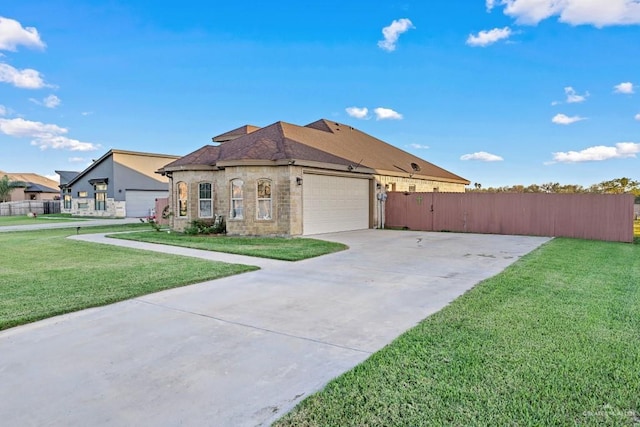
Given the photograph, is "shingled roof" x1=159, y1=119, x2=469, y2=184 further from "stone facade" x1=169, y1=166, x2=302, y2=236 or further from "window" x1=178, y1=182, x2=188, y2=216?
"window" x1=178, y1=182, x2=188, y2=216

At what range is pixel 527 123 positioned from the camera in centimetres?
2139

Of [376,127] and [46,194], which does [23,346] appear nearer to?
[376,127]

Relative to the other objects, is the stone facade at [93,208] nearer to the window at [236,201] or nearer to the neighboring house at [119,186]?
the neighboring house at [119,186]

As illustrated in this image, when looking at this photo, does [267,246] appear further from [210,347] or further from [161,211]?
[161,211]

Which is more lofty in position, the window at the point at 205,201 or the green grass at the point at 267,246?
the window at the point at 205,201

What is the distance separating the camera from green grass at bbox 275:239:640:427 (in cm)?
251

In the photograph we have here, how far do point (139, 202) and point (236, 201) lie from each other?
2142 cm

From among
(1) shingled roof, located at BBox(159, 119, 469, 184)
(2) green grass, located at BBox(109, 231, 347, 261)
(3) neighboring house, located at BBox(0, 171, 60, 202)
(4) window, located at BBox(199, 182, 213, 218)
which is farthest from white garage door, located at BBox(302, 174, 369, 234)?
(3) neighboring house, located at BBox(0, 171, 60, 202)

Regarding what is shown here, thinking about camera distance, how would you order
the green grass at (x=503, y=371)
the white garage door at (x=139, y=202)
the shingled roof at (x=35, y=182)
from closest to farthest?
the green grass at (x=503, y=371)
the white garage door at (x=139, y=202)
the shingled roof at (x=35, y=182)

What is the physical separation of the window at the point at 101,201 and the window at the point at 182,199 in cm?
1940

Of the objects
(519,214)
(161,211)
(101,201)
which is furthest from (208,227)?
(101,201)

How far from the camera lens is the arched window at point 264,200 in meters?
14.1

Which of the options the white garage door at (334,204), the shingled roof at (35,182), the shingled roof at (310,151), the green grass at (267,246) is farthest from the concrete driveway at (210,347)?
the shingled roof at (35,182)

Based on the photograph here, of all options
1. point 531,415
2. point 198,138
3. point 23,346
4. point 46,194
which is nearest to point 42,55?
point 198,138
